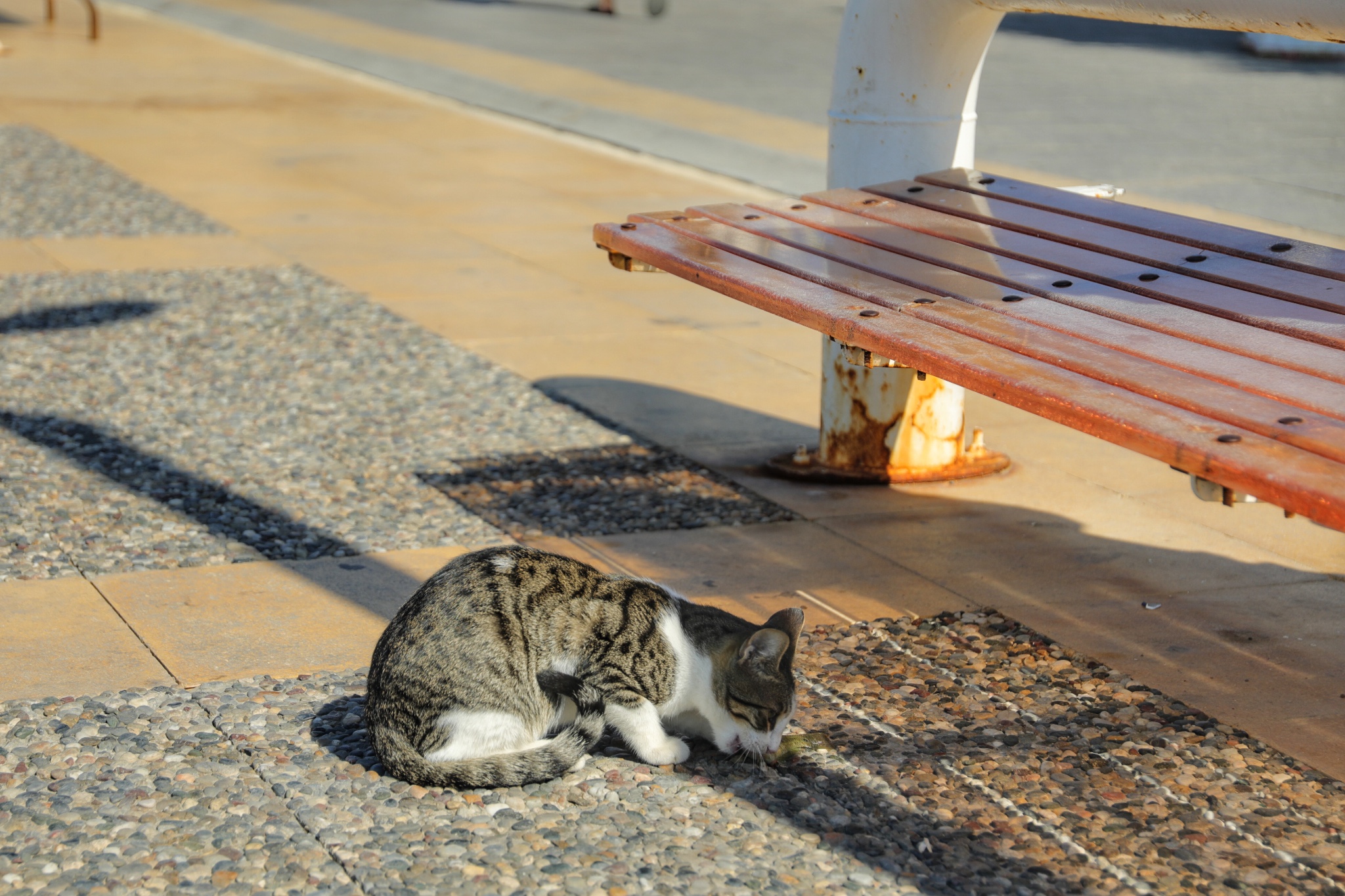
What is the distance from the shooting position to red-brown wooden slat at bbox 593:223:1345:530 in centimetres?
258

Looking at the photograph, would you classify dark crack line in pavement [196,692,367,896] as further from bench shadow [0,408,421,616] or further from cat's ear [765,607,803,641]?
cat's ear [765,607,803,641]

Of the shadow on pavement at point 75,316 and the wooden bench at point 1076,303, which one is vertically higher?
the wooden bench at point 1076,303

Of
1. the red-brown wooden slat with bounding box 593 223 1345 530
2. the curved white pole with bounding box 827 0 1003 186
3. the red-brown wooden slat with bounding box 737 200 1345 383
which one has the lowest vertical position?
the red-brown wooden slat with bounding box 593 223 1345 530

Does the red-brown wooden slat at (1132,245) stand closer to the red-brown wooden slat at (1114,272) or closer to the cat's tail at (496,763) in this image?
the red-brown wooden slat at (1114,272)

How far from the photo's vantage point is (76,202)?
1009 centimetres

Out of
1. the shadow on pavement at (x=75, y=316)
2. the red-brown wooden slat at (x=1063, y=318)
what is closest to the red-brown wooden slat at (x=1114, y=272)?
the red-brown wooden slat at (x=1063, y=318)

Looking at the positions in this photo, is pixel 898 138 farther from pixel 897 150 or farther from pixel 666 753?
pixel 666 753

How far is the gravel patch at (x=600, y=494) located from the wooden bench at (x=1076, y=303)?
104 cm

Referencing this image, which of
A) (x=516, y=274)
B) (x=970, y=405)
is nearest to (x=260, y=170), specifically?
(x=516, y=274)

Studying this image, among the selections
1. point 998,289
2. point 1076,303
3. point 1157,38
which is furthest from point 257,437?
point 1157,38

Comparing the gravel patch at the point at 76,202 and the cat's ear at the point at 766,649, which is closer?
the cat's ear at the point at 766,649

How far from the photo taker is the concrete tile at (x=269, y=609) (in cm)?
411

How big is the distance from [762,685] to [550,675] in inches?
19.6

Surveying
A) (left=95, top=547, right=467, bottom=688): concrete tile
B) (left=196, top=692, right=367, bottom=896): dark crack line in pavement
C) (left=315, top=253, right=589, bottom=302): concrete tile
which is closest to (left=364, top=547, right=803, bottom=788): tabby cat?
(left=196, top=692, right=367, bottom=896): dark crack line in pavement
